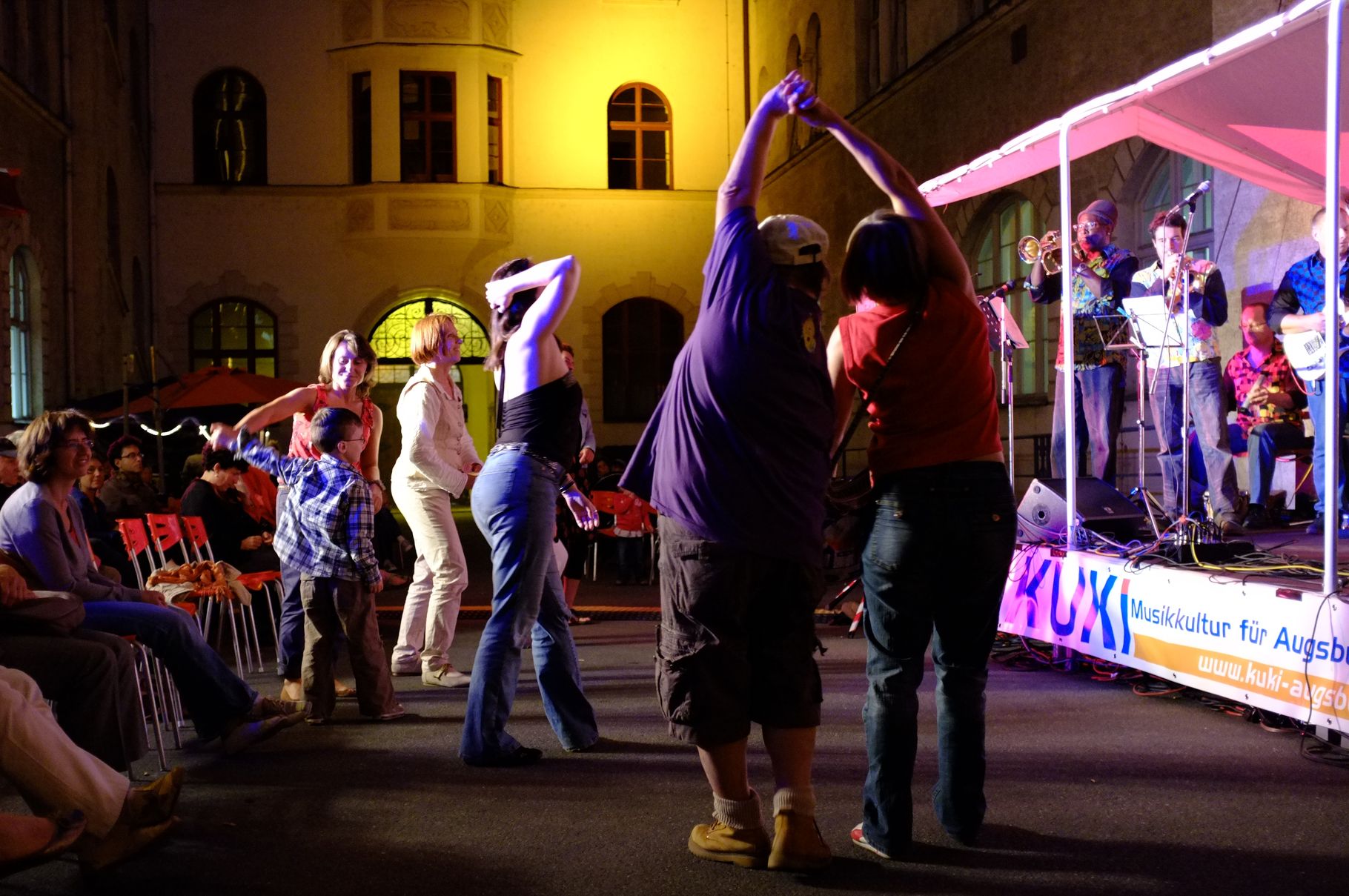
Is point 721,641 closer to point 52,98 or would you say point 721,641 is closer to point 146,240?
point 52,98

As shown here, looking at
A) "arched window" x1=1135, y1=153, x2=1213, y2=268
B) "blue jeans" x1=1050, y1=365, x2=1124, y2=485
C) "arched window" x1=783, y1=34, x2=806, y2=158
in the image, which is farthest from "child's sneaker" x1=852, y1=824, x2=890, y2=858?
"arched window" x1=783, y1=34, x2=806, y2=158

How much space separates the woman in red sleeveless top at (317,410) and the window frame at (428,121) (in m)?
18.9

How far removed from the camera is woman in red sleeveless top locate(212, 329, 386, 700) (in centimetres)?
610

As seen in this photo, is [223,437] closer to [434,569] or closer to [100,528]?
[434,569]

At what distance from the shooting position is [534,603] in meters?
4.81

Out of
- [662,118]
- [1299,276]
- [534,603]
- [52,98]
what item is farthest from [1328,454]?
[662,118]

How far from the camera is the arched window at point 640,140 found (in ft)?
85.0

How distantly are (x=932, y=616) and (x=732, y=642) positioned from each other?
24.4 inches

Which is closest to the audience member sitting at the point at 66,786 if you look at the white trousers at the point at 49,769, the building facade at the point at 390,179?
the white trousers at the point at 49,769

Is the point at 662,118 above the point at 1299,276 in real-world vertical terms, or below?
above

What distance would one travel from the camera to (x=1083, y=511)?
7.10 metres

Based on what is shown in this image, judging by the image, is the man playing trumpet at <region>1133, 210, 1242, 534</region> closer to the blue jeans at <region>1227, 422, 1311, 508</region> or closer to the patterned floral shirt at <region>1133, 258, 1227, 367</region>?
the patterned floral shirt at <region>1133, 258, 1227, 367</region>

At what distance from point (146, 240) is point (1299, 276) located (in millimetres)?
21022

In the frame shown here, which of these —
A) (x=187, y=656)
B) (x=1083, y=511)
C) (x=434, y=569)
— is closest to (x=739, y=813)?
(x=187, y=656)
